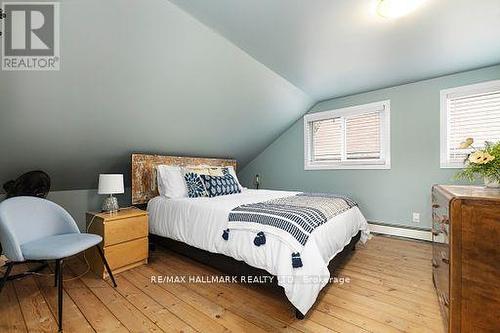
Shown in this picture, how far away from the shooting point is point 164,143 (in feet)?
10.7

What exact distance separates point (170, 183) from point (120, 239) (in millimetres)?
889

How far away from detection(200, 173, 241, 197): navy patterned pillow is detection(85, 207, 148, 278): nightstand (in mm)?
824

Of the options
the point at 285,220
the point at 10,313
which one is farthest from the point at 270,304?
the point at 10,313

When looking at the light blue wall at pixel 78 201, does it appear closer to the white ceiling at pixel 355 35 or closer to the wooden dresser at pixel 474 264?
the white ceiling at pixel 355 35

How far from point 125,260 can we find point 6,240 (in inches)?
36.6

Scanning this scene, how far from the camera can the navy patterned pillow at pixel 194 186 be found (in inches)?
114

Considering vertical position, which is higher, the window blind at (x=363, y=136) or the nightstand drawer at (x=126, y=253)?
the window blind at (x=363, y=136)

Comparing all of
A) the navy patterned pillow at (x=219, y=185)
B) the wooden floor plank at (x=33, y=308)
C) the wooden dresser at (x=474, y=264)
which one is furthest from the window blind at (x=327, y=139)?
the wooden floor plank at (x=33, y=308)

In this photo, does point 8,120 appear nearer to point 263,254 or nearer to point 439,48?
point 263,254

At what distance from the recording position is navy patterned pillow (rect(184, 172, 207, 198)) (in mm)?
2904

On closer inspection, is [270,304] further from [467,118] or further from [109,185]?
[467,118]

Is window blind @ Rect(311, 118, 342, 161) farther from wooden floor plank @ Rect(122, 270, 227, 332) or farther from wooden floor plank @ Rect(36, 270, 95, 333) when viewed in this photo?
wooden floor plank @ Rect(36, 270, 95, 333)

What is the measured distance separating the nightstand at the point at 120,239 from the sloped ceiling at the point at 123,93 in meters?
0.86

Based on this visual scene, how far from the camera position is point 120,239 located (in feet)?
7.40
